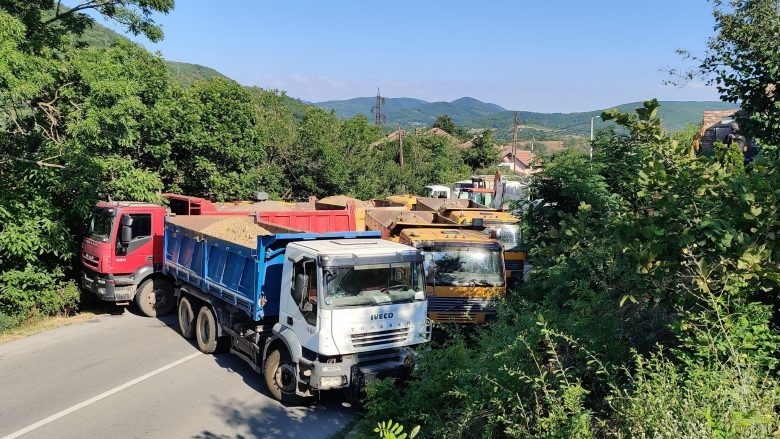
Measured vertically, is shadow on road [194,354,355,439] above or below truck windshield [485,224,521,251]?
below

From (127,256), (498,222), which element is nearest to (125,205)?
(127,256)

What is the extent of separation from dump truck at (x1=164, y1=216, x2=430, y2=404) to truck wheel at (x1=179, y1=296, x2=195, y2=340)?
182 cm

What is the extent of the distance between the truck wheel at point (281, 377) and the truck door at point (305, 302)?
51 cm

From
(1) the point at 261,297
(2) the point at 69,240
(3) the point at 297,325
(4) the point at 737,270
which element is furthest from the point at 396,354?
(2) the point at 69,240

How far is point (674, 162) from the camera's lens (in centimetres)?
420

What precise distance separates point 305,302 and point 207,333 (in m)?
3.59

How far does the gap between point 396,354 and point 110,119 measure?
9.10 metres

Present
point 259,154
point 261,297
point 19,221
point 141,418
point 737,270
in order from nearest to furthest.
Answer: point 737,270
point 141,418
point 261,297
point 19,221
point 259,154

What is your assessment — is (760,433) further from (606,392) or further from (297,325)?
(297,325)

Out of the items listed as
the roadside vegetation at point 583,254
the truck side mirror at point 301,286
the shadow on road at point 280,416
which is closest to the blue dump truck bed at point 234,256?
the truck side mirror at point 301,286

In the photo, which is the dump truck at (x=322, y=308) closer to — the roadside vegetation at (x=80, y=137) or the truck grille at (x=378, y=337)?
the truck grille at (x=378, y=337)

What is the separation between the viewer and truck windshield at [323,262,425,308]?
715cm

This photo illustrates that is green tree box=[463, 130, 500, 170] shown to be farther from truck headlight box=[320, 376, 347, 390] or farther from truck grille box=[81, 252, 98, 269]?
truck headlight box=[320, 376, 347, 390]

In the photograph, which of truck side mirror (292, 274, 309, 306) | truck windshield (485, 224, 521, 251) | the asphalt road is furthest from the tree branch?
truck windshield (485, 224, 521, 251)
